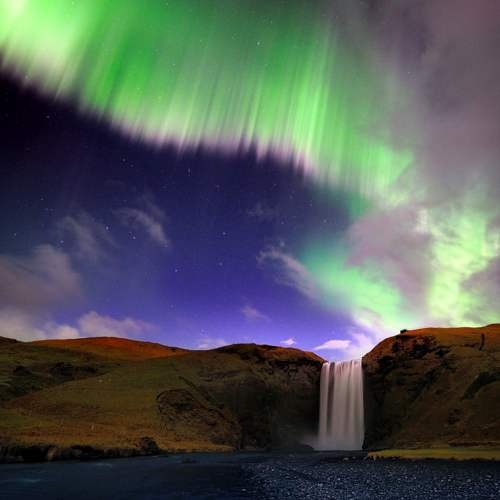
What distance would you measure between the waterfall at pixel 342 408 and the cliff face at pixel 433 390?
1.73 metres

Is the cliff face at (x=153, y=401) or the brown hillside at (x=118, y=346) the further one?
the brown hillside at (x=118, y=346)

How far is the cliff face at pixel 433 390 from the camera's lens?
61.3 meters

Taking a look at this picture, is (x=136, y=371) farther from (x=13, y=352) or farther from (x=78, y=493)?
(x=78, y=493)

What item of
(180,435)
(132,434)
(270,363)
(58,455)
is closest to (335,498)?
(58,455)

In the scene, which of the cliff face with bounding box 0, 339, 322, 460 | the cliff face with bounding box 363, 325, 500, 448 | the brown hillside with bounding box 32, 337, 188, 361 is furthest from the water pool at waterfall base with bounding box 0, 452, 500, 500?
the brown hillside with bounding box 32, 337, 188, 361

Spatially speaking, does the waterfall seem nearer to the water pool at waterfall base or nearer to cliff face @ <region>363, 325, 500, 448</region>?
cliff face @ <region>363, 325, 500, 448</region>

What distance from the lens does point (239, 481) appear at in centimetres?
2966

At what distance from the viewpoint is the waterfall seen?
8356 centimetres

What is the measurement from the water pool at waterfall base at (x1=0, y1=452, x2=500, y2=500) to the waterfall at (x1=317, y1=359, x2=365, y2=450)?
148ft

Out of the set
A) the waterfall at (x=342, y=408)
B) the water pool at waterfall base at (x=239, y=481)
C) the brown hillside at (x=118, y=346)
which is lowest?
the water pool at waterfall base at (x=239, y=481)

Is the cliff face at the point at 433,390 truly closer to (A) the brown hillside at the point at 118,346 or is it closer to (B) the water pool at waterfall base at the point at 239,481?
(B) the water pool at waterfall base at the point at 239,481

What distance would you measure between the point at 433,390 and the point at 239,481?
182 feet

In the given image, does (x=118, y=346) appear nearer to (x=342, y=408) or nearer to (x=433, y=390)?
(x=342, y=408)

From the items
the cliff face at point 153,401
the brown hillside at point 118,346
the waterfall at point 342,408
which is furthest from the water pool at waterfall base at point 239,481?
the brown hillside at point 118,346
